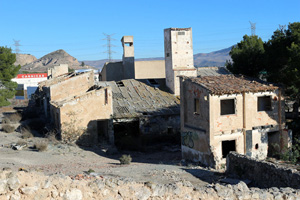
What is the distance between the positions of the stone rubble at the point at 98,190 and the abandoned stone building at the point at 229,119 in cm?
881

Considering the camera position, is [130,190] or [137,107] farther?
[137,107]

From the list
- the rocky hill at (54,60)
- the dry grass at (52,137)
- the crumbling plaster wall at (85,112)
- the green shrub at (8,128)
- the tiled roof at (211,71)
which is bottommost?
the dry grass at (52,137)

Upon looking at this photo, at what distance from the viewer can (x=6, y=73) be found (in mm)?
37125

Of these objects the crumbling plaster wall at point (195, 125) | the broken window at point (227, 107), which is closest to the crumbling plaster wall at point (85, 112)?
the crumbling plaster wall at point (195, 125)

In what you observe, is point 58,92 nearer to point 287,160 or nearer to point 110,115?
point 110,115

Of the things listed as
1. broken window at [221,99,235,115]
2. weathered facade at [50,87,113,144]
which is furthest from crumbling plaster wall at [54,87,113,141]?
broken window at [221,99,235,115]

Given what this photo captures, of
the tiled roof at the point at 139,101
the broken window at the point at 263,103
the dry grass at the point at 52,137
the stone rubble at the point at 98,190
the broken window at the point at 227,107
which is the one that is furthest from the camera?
the tiled roof at the point at 139,101

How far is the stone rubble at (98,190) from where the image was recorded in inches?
293

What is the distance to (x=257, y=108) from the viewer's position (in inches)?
850

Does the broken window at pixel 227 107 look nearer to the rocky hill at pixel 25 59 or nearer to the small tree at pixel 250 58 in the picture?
the small tree at pixel 250 58

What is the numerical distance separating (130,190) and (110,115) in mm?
16593

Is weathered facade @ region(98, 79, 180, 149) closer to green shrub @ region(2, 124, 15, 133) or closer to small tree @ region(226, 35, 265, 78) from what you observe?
small tree @ region(226, 35, 265, 78)

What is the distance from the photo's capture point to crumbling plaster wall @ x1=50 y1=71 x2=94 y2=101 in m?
27.7

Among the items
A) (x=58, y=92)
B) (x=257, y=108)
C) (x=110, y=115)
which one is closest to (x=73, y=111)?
(x=110, y=115)
